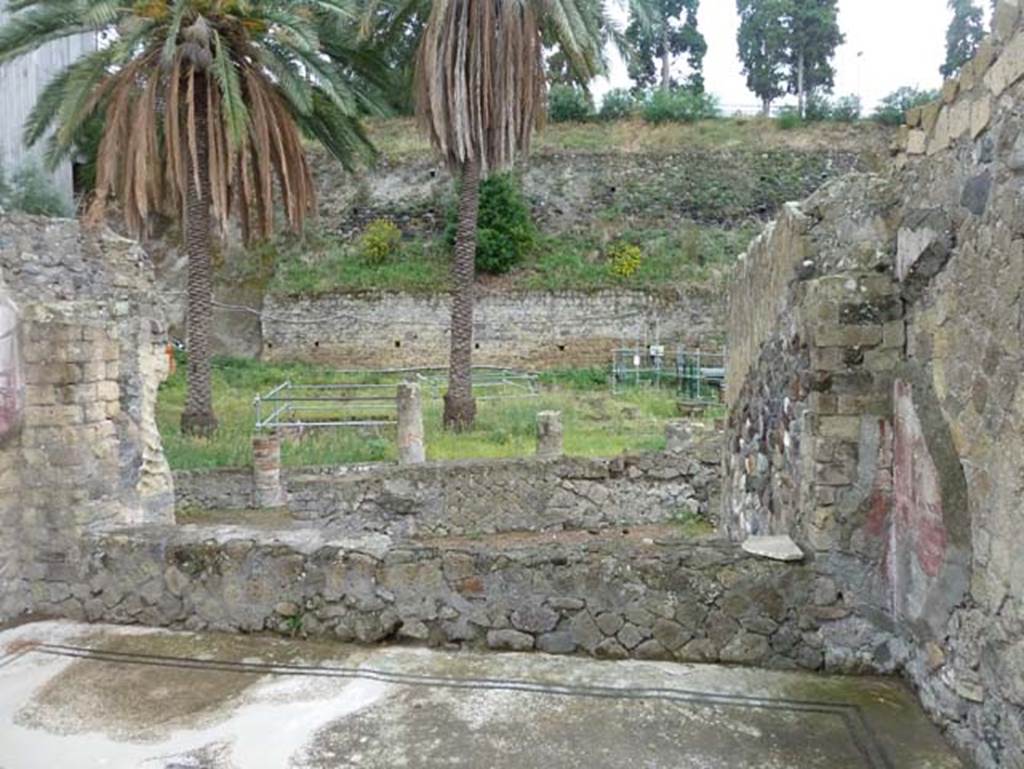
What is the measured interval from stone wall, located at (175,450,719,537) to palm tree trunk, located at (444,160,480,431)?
3142 millimetres

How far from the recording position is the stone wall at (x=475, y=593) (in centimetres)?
388

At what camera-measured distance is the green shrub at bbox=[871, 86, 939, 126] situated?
29984 mm

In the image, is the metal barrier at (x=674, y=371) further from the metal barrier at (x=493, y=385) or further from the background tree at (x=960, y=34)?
the background tree at (x=960, y=34)

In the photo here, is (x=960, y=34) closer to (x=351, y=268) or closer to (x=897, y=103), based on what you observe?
(x=897, y=103)

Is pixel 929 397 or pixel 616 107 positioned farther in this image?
pixel 616 107

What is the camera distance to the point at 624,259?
2541 centimetres

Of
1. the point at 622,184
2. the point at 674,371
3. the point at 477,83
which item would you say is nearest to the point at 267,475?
the point at 477,83

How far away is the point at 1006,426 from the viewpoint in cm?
276

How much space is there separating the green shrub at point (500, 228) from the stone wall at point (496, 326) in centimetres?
123

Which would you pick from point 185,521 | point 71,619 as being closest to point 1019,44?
point 71,619

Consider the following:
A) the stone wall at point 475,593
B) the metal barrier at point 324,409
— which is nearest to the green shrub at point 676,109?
the metal barrier at point 324,409

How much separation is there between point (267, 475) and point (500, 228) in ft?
49.6

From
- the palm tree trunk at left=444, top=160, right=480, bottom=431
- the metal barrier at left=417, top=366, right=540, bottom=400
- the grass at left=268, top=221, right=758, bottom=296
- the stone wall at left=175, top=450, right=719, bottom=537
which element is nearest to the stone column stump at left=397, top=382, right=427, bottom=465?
the stone wall at left=175, top=450, right=719, bottom=537

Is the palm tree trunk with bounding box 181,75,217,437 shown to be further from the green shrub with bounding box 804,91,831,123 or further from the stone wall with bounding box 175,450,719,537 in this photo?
the green shrub with bounding box 804,91,831,123
